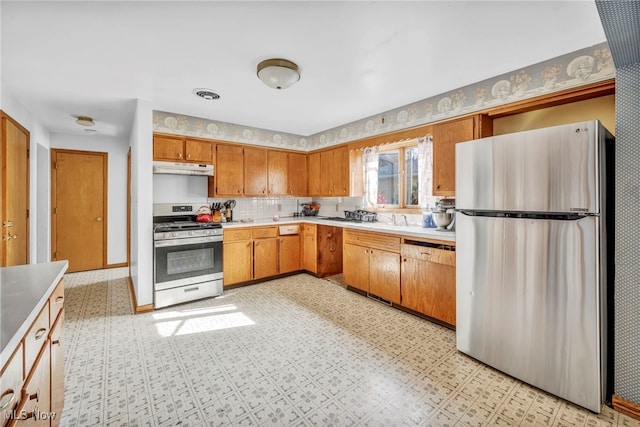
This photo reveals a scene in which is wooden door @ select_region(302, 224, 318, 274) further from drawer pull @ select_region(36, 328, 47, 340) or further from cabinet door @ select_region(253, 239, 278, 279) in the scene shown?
drawer pull @ select_region(36, 328, 47, 340)

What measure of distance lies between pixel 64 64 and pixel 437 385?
3860 mm

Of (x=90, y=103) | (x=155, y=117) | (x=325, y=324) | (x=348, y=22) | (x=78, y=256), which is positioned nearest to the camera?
(x=348, y=22)

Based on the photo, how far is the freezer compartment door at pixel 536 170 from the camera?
170cm

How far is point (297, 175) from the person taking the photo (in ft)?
16.7

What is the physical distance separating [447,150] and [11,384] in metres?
Result: 3.39

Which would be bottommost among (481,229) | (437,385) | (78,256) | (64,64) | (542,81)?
(437,385)

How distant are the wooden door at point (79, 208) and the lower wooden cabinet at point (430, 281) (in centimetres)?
532

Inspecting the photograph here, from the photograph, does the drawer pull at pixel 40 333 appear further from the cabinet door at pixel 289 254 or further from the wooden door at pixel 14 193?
the cabinet door at pixel 289 254

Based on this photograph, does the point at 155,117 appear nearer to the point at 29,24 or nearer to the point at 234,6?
the point at 29,24

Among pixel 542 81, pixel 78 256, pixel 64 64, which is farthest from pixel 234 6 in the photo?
pixel 78 256

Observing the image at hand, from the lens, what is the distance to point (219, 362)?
88.8 inches

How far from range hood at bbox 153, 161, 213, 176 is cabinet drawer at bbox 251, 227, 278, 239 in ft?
3.39

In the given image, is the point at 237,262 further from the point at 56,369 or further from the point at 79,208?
the point at 79,208

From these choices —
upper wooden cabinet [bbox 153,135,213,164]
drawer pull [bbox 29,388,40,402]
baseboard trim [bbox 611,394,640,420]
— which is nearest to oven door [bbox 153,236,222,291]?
upper wooden cabinet [bbox 153,135,213,164]
